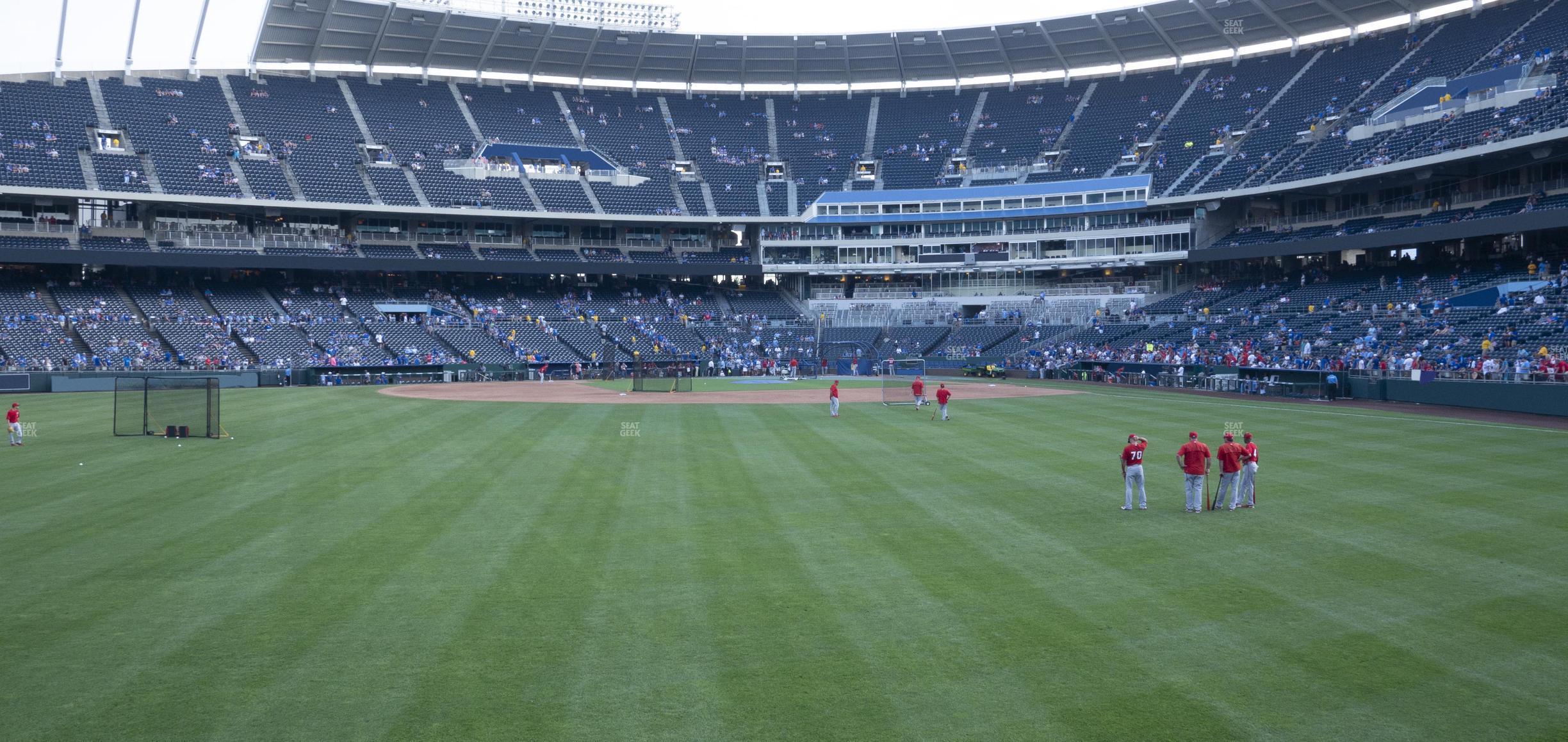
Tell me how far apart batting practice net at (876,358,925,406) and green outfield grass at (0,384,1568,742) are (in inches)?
802

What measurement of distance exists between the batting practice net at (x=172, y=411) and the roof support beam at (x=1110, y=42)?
6735cm

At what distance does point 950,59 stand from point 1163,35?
1734cm

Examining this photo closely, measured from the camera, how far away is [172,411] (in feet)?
98.8

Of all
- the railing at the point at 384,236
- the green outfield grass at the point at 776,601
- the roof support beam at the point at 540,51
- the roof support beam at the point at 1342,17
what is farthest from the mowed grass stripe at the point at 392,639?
the roof support beam at the point at 1342,17

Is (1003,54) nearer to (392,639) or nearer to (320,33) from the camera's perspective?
(320,33)

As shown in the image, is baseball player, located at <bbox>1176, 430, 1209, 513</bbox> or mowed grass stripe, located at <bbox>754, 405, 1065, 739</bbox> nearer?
mowed grass stripe, located at <bbox>754, 405, 1065, 739</bbox>

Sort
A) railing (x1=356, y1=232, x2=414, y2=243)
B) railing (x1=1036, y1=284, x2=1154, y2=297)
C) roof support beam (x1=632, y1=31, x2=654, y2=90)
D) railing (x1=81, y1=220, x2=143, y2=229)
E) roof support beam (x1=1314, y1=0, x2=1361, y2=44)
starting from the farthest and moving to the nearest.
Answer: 1. roof support beam (x1=632, y1=31, x2=654, y2=90)
2. railing (x1=1036, y1=284, x2=1154, y2=297)
3. railing (x1=356, y1=232, x2=414, y2=243)
4. roof support beam (x1=1314, y1=0, x2=1361, y2=44)
5. railing (x1=81, y1=220, x2=143, y2=229)

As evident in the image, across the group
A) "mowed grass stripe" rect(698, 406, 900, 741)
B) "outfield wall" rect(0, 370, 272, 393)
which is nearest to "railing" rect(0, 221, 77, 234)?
→ "outfield wall" rect(0, 370, 272, 393)

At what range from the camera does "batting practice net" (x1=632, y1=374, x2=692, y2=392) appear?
51.9 m

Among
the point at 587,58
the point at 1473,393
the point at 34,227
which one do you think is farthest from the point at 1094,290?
the point at 34,227

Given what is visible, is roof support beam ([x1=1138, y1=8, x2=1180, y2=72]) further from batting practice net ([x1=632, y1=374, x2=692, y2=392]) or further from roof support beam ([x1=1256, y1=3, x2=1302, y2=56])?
batting practice net ([x1=632, y1=374, x2=692, y2=392])

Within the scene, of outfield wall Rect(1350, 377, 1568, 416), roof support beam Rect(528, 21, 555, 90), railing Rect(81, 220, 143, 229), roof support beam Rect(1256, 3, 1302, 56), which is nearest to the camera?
outfield wall Rect(1350, 377, 1568, 416)

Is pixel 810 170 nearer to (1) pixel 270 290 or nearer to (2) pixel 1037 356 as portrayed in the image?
(2) pixel 1037 356

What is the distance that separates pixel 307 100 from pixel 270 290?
17.1 metres
